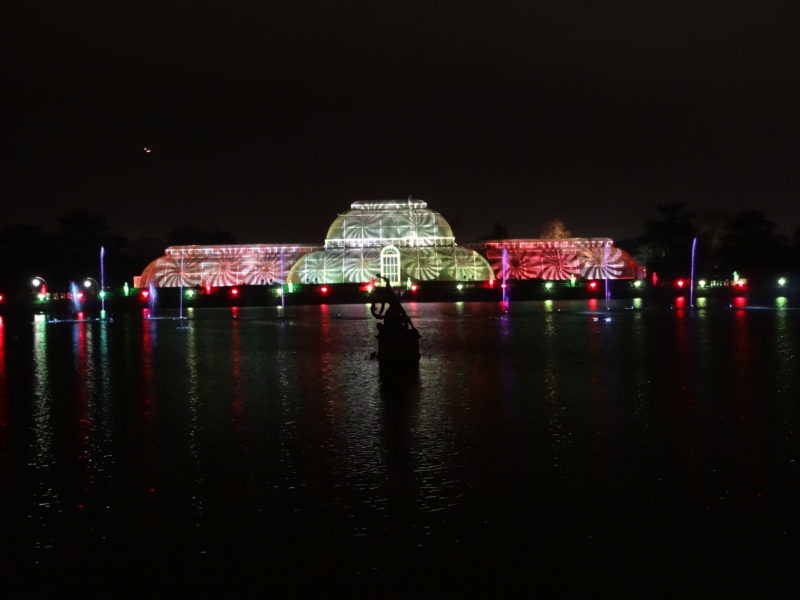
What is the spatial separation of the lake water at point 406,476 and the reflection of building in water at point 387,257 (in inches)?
2663

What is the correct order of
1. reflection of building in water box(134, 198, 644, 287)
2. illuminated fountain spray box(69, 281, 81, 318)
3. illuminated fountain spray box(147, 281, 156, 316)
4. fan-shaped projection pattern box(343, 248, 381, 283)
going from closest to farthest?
illuminated fountain spray box(69, 281, 81, 318) → illuminated fountain spray box(147, 281, 156, 316) → fan-shaped projection pattern box(343, 248, 381, 283) → reflection of building in water box(134, 198, 644, 287)

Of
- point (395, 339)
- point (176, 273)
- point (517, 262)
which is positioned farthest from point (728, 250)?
point (395, 339)

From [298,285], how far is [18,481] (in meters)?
74.3

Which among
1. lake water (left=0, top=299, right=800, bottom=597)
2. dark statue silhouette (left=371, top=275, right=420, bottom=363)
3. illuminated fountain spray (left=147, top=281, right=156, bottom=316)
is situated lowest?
lake water (left=0, top=299, right=800, bottom=597)

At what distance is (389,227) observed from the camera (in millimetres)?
99062

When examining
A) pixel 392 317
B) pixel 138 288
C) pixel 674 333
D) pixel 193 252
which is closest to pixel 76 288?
pixel 138 288

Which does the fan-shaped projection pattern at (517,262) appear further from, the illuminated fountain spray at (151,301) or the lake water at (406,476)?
the lake water at (406,476)

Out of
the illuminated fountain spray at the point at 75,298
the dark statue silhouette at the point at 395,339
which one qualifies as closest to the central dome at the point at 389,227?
the illuminated fountain spray at the point at 75,298

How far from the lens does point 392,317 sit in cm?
2481

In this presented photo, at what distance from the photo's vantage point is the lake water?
8977 millimetres

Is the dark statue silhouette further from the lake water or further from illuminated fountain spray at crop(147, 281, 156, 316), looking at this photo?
illuminated fountain spray at crop(147, 281, 156, 316)

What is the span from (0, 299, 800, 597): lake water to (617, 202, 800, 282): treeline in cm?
7499

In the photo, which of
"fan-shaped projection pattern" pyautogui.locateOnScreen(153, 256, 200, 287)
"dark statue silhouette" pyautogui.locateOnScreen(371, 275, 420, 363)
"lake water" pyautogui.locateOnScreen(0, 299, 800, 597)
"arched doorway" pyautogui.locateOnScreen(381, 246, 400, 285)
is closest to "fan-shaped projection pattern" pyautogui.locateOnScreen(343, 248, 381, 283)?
"arched doorway" pyautogui.locateOnScreen(381, 246, 400, 285)

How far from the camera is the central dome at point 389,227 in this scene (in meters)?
98.3
